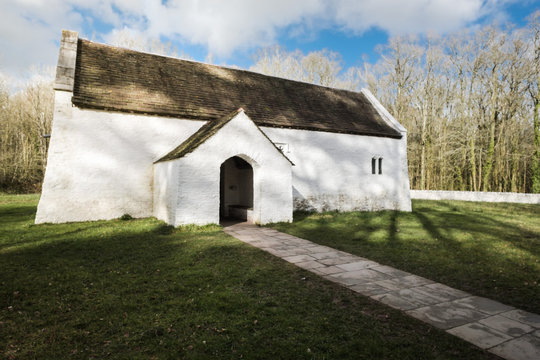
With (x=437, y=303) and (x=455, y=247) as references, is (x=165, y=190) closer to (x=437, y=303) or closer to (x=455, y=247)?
(x=437, y=303)

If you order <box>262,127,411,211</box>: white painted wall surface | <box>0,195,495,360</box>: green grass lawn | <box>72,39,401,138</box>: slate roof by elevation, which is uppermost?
<box>72,39,401,138</box>: slate roof

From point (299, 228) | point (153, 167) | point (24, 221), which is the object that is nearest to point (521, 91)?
point (299, 228)

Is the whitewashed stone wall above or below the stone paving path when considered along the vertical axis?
above

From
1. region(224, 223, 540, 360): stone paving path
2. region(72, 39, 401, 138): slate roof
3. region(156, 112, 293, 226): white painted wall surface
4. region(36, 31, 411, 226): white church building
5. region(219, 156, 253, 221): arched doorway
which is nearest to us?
region(224, 223, 540, 360): stone paving path

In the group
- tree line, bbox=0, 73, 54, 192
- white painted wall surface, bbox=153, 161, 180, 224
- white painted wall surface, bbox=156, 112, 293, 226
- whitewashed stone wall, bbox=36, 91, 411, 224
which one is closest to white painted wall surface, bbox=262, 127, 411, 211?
whitewashed stone wall, bbox=36, 91, 411, 224

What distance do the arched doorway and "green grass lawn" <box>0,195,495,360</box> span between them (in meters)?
7.13

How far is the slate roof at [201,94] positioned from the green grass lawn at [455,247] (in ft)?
19.4

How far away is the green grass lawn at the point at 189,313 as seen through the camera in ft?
10.4

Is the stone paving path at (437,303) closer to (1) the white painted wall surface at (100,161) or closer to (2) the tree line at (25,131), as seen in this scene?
(1) the white painted wall surface at (100,161)

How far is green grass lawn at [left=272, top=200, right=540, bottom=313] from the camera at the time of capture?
5246 mm

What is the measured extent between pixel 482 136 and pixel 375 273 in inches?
1046

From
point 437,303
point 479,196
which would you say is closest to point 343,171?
point 437,303

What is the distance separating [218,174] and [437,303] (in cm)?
789

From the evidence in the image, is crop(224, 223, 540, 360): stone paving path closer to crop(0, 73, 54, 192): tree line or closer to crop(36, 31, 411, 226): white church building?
crop(36, 31, 411, 226): white church building
